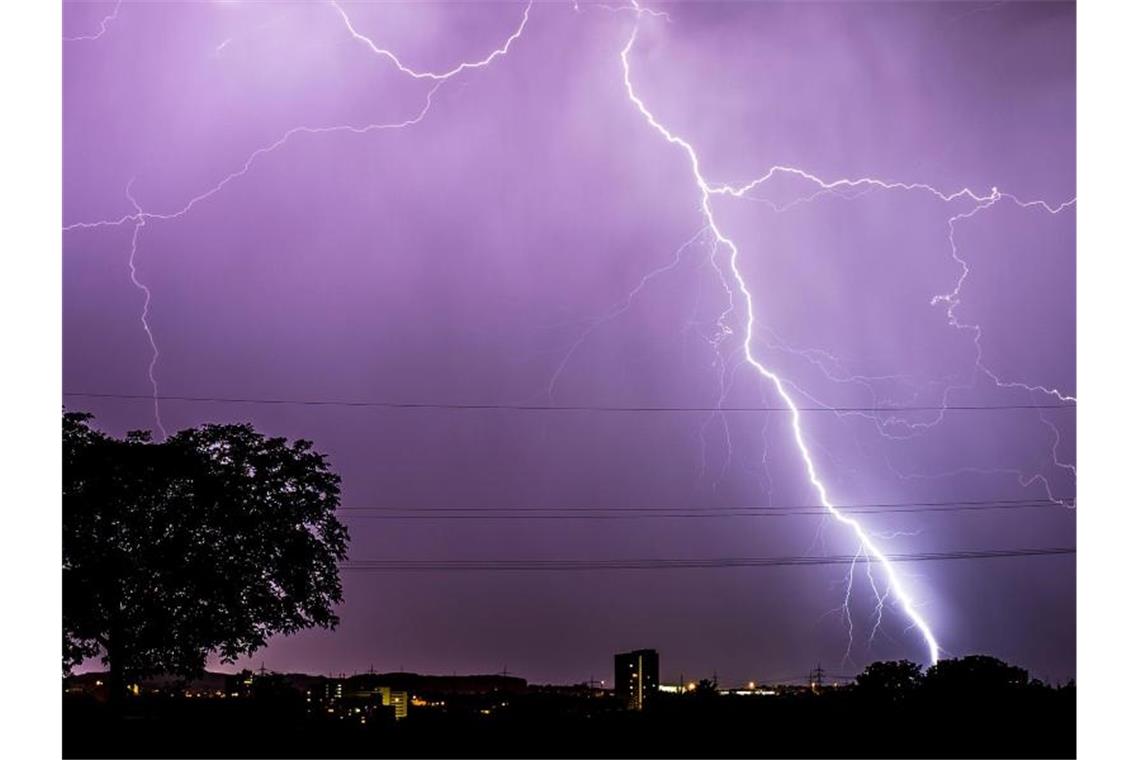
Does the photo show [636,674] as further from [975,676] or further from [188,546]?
[188,546]

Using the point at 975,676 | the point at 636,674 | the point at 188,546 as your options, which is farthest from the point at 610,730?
the point at 636,674

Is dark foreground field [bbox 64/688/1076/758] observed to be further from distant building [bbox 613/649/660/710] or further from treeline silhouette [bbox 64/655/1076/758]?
distant building [bbox 613/649/660/710]

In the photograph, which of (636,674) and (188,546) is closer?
(188,546)

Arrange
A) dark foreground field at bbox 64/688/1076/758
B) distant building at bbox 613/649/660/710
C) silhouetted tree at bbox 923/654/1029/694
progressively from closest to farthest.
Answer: dark foreground field at bbox 64/688/1076/758
silhouetted tree at bbox 923/654/1029/694
distant building at bbox 613/649/660/710

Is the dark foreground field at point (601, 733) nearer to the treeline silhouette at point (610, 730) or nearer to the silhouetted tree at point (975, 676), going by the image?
the treeline silhouette at point (610, 730)

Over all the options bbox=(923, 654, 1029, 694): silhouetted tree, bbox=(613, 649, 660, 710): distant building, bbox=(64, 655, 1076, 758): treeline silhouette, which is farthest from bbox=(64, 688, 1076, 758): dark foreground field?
bbox=(613, 649, 660, 710): distant building

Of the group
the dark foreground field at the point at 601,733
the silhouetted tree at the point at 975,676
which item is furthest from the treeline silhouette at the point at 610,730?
the silhouetted tree at the point at 975,676
